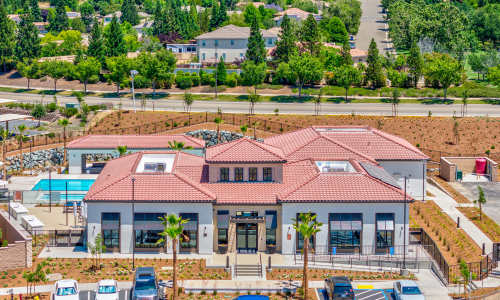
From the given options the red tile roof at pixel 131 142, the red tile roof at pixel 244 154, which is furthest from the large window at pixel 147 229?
the red tile roof at pixel 131 142

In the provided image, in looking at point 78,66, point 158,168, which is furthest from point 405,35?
point 158,168

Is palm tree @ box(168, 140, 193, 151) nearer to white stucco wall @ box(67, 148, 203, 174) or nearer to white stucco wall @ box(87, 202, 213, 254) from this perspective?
white stucco wall @ box(67, 148, 203, 174)

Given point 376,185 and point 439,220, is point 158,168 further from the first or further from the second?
point 439,220

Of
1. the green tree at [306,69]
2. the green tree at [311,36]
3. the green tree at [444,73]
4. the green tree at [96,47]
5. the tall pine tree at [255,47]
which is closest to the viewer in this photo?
the green tree at [444,73]

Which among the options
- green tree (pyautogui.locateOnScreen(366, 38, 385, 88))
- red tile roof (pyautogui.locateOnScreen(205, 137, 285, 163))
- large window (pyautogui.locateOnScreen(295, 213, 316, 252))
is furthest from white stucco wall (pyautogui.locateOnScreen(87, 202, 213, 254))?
green tree (pyautogui.locateOnScreen(366, 38, 385, 88))

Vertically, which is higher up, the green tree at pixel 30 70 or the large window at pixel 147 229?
the green tree at pixel 30 70

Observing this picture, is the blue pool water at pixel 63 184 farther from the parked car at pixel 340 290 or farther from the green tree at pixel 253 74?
the green tree at pixel 253 74
